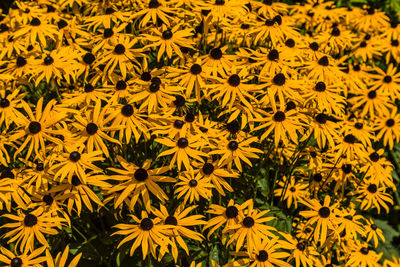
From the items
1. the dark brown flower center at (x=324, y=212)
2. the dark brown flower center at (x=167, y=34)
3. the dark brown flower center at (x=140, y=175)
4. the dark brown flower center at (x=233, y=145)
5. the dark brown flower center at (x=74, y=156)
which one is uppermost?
the dark brown flower center at (x=167, y=34)

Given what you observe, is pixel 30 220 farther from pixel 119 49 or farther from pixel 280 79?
pixel 280 79

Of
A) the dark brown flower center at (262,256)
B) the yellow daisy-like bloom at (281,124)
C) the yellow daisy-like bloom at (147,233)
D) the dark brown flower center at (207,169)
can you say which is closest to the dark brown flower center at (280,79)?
the yellow daisy-like bloom at (281,124)

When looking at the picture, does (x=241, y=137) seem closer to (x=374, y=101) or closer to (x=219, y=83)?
(x=219, y=83)

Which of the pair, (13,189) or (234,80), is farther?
(234,80)

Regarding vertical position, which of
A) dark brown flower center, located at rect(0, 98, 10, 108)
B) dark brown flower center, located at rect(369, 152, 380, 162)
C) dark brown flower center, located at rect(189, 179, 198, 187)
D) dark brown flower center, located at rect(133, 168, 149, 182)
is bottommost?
dark brown flower center, located at rect(369, 152, 380, 162)

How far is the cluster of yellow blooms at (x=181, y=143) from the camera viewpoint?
268cm

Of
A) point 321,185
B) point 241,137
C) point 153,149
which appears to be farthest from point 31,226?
point 321,185

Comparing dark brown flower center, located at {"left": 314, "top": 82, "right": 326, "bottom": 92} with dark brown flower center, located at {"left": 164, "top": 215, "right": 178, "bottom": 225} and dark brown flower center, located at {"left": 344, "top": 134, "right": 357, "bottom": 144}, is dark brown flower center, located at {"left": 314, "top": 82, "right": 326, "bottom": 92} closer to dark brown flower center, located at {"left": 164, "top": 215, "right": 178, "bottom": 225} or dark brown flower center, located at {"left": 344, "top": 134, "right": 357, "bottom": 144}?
dark brown flower center, located at {"left": 344, "top": 134, "right": 357, "bottom": 144}

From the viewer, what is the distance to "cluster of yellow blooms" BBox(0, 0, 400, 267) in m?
2.68

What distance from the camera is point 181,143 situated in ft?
9.08

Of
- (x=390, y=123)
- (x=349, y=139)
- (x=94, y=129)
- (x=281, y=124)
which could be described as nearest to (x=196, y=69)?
(x=281, y=124)

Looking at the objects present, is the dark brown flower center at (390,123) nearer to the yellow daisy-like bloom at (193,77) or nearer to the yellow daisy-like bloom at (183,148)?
the yellow daisy-like bloom at (193,77)

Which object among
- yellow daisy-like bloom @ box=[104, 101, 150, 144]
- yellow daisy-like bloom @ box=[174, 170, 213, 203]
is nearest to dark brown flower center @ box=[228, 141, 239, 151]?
yellow daisy-like bloom @ box=[174, 170, 213, 203]

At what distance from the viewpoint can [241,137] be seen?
311 centimetres
